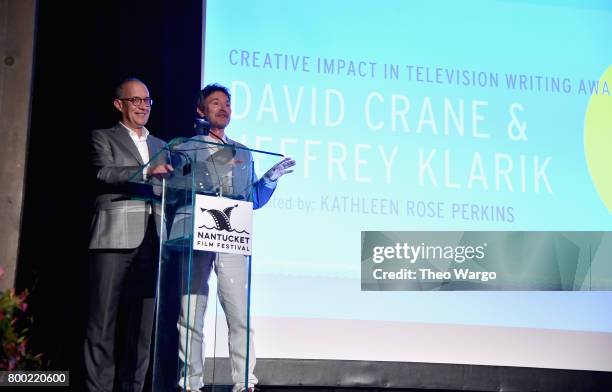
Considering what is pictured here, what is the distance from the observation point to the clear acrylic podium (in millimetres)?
2896

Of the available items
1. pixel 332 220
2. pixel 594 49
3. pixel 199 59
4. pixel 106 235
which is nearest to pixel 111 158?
pixel 106 235

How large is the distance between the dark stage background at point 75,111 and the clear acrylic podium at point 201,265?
1.14 metres

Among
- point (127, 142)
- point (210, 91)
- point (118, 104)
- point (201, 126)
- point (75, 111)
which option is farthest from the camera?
point (75, 111)

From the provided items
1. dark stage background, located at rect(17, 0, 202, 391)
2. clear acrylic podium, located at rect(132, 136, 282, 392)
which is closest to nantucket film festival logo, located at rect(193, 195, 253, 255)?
clear acrylic podium, located at rect(132, 136, 282, 392)

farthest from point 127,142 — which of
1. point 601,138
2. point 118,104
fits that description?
point 601,138

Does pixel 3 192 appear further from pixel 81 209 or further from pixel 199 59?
pixel 199 59

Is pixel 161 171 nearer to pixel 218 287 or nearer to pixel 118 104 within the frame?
pixel 218 287

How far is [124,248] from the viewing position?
11.7ft

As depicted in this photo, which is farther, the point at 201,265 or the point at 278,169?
the point at 278,169

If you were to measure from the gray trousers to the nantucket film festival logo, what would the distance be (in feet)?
0.32

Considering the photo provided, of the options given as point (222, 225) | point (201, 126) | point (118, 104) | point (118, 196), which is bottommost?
point (222, 225)

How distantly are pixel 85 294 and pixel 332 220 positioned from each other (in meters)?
1.31

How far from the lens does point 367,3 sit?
450cm

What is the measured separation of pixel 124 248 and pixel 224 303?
73 cm
